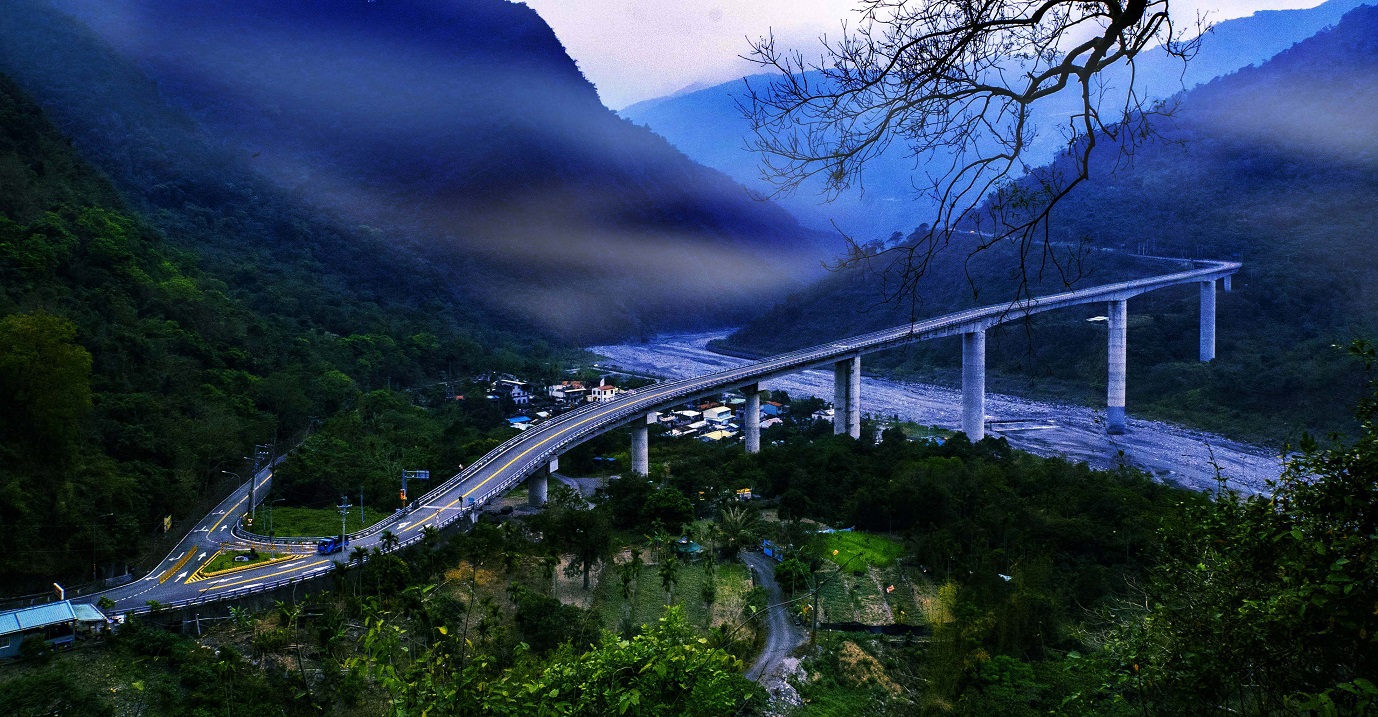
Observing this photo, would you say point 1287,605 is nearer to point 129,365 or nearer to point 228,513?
point 228,513

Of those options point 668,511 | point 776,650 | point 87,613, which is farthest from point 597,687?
point 668,511

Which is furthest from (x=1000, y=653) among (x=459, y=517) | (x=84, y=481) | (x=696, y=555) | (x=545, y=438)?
(x=84, y=481)

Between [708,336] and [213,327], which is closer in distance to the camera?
[213,327]

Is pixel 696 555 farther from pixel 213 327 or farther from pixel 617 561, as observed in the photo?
pixel 213 327

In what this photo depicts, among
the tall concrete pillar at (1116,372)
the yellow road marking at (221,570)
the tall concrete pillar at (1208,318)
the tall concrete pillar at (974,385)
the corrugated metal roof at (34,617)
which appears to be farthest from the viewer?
the tall concrete pillar at (1208,318)

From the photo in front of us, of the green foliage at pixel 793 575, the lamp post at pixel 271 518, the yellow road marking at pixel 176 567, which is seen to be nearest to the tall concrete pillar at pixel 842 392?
the green foliage at pixel 793 575

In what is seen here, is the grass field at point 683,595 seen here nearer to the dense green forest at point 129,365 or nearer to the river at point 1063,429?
the dense green forest at point 129,365

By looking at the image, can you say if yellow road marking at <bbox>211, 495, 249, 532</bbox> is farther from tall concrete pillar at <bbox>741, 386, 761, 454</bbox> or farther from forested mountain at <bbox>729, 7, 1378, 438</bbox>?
forested mountain at <bbox>729, 7, 1378, 438</bbox>
